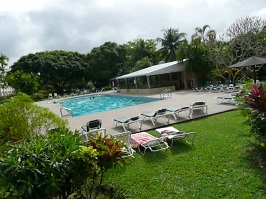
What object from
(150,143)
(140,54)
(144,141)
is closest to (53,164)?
(150,143)

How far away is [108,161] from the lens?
3.61m

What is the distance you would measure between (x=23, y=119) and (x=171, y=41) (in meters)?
35.3

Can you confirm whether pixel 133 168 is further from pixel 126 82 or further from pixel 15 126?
pixel 126 82

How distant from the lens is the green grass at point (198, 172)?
428cm

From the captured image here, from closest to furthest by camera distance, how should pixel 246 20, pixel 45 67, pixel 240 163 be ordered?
pixel 240 163 → pixel 246 20 → pixel 45 67

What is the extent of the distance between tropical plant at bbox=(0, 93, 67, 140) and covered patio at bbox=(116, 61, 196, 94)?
18.7 meters

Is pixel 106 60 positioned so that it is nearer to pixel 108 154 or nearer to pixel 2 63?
pixel 2 63

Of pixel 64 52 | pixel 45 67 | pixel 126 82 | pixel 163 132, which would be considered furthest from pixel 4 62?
pixel 163 132

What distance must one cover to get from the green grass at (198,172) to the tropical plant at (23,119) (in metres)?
3.08

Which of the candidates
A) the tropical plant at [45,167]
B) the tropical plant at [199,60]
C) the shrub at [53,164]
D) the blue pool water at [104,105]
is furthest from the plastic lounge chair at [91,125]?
the tropical plant at [199,60]

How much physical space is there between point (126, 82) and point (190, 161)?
91.4ft

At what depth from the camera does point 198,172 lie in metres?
5.05

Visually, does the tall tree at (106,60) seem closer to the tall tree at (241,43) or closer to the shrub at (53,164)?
the tall tree at (241,43)

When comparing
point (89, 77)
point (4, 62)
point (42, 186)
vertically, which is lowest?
point (42, 186)
